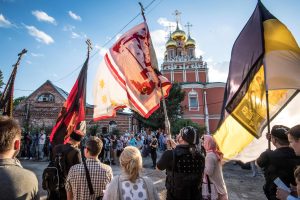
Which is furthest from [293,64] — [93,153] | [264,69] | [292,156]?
[93,153]

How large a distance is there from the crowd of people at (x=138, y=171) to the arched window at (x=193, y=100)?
130ft

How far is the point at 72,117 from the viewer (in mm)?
4988

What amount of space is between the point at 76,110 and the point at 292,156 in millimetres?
3910

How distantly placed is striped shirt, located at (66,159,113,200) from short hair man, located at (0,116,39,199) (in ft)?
4.01

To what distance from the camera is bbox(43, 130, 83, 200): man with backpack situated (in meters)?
3.84

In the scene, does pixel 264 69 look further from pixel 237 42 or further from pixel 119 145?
pixel 119 145

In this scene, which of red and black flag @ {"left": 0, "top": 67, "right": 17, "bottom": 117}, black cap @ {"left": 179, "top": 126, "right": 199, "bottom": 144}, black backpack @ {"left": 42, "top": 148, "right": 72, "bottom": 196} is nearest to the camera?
black cap @ {"left": 179, "top": 126, "right": 199, "bottom": 144}

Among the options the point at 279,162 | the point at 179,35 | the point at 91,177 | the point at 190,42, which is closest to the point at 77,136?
the point at 91,177

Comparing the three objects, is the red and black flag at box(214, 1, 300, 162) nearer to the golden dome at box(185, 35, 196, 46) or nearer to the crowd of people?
the crowd of people

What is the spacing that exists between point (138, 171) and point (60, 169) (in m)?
1.99

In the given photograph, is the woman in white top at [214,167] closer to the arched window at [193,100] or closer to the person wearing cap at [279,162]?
the person wearing cap at [279,162]

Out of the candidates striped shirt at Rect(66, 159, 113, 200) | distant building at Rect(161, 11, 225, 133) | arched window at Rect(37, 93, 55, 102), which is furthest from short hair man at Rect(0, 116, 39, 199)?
distant building at Rect(161, 11, 225, 133)

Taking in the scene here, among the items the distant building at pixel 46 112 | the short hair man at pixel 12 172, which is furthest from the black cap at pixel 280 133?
the distant building at pixel 46 112

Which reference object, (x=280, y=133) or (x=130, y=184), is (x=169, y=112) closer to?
(x=280, y=133)
